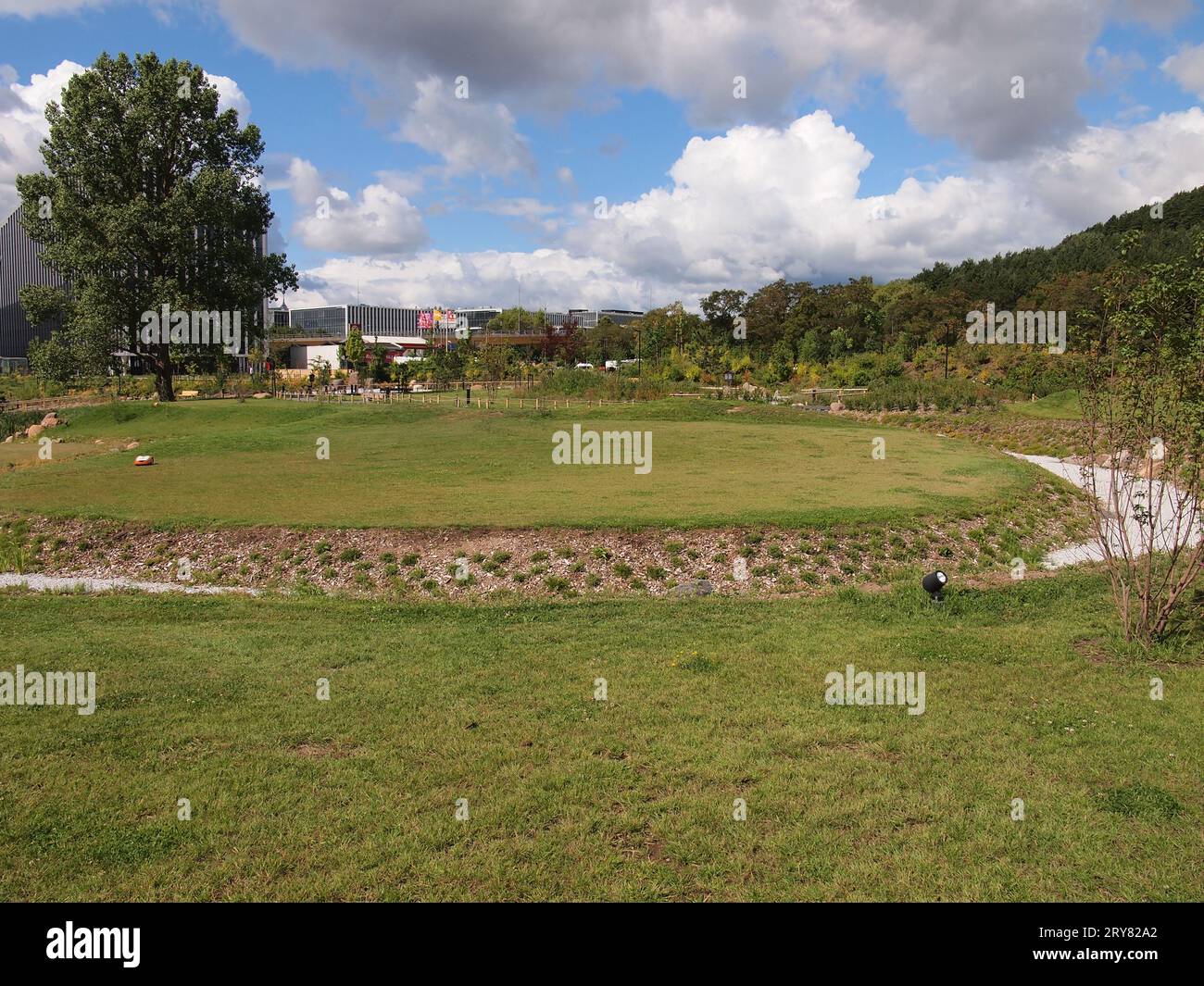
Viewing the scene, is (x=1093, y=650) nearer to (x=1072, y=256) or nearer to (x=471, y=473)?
(x=471, y=473)

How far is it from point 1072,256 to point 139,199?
281ft

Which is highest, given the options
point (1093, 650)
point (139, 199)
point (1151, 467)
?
point (139, 199)

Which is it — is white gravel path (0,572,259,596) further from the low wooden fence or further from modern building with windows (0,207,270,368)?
modern building with windows (0,207,270,368)

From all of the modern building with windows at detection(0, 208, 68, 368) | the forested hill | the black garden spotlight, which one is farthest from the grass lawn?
the modern building with windows at detection(0, 208, 68, 368)

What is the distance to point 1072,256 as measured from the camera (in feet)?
270

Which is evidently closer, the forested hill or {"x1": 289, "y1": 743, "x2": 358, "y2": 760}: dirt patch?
{"x1": 289, "y1": 743, "x2": 358, "y2": 760}: dirt patch

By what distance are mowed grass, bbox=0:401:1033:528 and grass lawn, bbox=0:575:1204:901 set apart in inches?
269

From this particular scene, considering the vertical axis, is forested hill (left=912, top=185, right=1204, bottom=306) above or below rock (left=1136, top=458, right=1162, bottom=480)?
above

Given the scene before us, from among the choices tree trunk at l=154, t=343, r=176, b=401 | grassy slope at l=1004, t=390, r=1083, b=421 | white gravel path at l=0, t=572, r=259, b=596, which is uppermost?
tree trunk at l=154, t=343, r=176, b=401

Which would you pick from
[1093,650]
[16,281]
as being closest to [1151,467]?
[1093,650]

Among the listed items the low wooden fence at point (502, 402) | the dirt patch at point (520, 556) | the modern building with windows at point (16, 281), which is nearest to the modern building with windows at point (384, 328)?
the modern building with windows at point (16, 281)

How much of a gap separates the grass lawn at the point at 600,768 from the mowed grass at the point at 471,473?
22.4ft

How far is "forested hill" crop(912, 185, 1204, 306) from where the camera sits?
7325 centimetres
